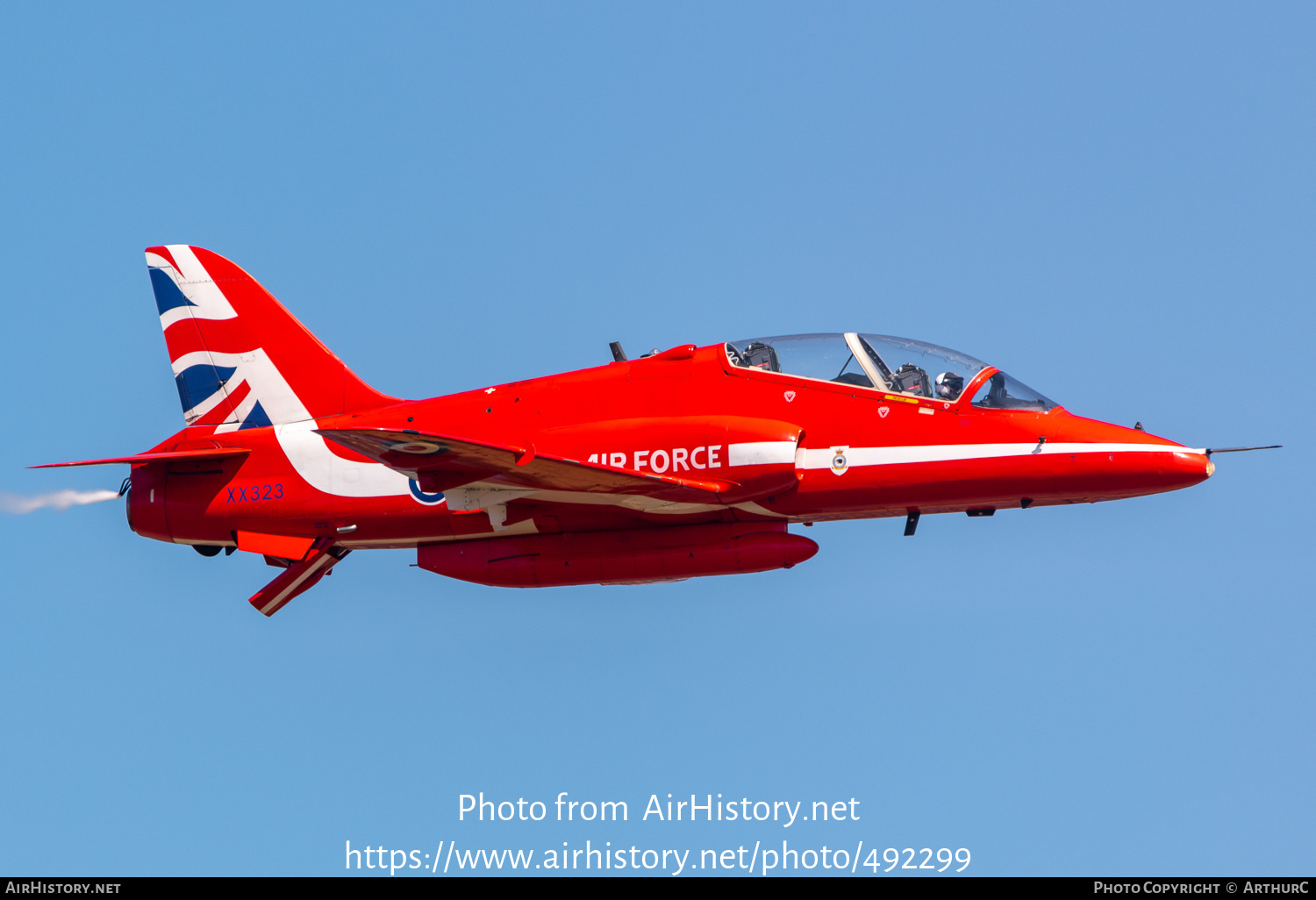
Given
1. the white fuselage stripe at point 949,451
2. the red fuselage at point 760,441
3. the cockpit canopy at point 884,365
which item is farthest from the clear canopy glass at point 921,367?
the white fuselage stripe at point 949,451

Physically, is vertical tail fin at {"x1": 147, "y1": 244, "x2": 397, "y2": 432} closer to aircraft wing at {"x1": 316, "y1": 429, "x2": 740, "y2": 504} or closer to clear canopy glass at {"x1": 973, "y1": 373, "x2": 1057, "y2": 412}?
aircraft wing at {"x1": 316, "y1": 429, "x2": 740, "y2": 504}

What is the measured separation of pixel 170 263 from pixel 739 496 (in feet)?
34.1

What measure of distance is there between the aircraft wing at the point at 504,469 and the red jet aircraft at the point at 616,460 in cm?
4

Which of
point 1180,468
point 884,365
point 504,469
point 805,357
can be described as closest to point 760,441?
point 805,357

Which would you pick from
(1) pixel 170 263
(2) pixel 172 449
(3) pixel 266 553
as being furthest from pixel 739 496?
(1) pixel 170 263

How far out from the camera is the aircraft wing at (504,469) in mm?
18172

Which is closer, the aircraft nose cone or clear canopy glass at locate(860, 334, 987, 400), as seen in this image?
the aircraft nose cone

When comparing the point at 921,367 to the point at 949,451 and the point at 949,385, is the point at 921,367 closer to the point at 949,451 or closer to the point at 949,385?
the point at 949,385

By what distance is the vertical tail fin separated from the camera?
74.3ft

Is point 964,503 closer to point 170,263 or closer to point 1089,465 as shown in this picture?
point 1089,465

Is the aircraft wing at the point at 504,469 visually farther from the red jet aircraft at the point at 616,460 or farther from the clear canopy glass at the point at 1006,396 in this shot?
the clear canopy glass at the point at 1006,396

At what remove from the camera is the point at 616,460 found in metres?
19.8

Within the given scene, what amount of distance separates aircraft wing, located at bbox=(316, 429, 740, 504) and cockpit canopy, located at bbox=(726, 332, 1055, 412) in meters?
2.01

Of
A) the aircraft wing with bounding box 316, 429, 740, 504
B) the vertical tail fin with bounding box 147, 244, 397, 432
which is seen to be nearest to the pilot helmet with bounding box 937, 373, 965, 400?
the aircraft wing with bounding box 316, 429, 740, 504
